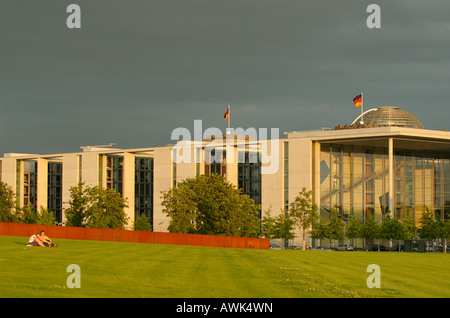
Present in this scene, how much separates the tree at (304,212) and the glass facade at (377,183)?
697cm

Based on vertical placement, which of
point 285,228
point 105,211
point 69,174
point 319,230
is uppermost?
point 69,174

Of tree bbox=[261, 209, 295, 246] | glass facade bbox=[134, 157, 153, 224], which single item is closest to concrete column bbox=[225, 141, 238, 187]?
tree bbox=[261, 209, 295, 246]

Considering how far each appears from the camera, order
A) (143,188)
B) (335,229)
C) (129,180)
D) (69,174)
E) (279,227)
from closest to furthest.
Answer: (279,227) < (335,229) < (129,180) < (69,174) < (143,188)

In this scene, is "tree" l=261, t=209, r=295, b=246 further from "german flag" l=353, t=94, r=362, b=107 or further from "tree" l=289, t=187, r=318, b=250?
"german flag" l=353, t=94, r=362, b=107

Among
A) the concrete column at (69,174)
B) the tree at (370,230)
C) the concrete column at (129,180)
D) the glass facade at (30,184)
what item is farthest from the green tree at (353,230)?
the glass facade at (30,184)

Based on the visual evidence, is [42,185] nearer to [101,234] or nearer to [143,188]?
[143,188]

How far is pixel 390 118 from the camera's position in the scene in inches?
3831

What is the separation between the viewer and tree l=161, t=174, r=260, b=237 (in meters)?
72.6

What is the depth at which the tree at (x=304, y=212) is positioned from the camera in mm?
80456

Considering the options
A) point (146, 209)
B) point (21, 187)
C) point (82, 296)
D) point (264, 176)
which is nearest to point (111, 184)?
point (146, 209)

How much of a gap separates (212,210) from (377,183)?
30.1 m

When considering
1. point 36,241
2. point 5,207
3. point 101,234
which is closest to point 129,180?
point 5,207

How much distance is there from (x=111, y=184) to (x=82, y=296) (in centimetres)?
9554
